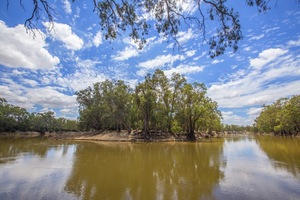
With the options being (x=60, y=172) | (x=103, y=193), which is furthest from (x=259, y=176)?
(x=60, y=172)

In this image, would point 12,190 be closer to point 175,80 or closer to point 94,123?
point 175,80

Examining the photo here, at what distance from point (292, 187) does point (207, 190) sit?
11.6 ft

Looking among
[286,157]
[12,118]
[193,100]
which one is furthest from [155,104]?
[12,118]

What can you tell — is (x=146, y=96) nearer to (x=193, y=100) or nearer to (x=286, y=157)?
(x=193, y=100)

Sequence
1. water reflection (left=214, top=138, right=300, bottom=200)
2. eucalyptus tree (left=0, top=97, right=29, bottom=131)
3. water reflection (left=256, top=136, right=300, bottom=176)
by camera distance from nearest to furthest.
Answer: water reflection (left=214, top=138, right=300, bottom=200) → water reflection (left=256, top=136, right=300, bottom=176) → eucalyptus tree (left=0, top=97, right=29, bottom=131)

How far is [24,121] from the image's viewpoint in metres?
75.2

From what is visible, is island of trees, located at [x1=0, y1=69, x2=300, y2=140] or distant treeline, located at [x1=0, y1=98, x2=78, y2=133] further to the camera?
distant treeline, located at [x1=0, y1=98, x2=78, y2=133]

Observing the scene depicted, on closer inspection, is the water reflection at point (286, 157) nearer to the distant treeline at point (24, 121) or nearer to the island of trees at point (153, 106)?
the island of trees at point (153, 106)

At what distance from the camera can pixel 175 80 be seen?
42.4m

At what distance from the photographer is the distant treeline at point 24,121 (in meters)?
66.3

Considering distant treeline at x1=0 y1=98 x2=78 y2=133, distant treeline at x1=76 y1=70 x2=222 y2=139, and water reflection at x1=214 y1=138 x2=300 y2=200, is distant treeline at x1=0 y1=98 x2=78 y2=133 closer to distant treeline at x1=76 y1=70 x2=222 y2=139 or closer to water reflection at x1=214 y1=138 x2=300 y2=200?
distant treeline at x1=76 y1=70 x2=222 y2=139

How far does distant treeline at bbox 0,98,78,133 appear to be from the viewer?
217ft

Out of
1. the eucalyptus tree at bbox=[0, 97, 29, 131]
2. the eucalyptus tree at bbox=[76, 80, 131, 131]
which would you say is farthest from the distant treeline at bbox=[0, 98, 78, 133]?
the eucalyptus tree at bbox=[76, 80, 131, 131]

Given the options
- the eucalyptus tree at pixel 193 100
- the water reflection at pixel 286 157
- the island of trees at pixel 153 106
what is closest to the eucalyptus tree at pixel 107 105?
the island of trees at pixel 153 106
